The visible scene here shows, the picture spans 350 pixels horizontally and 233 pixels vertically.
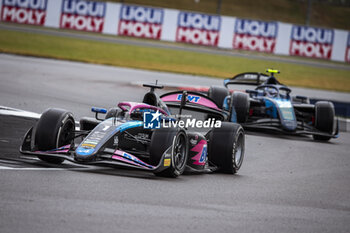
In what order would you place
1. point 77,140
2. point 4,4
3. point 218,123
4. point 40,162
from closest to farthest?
point 40,162, point 218,123, point 77,140, point 4,4

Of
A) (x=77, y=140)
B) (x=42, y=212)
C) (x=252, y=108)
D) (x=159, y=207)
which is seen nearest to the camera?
(x=42, y=212)

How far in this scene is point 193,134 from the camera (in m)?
8.93

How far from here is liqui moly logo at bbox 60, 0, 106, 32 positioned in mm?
37031

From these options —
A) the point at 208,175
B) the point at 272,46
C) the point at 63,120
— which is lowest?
the point at 208,175

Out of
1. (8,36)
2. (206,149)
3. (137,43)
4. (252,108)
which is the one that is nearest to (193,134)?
(206,149)

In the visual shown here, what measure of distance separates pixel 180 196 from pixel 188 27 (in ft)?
105

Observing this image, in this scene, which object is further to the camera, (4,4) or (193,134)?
(4,4)

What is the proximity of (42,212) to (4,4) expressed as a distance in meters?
33.7

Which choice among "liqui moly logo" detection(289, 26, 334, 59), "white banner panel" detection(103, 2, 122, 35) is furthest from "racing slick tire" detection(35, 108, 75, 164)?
"liqui moly logo" detection(289, 26, 334, 59)

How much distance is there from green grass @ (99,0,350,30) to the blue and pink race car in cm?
5601

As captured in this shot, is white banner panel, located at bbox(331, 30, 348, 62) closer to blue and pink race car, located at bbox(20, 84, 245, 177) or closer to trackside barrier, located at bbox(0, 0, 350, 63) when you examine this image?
trackside barrier, located at bbox(0, 0, 350, 63)

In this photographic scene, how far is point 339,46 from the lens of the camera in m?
38.7

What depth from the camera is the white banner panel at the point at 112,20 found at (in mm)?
37562

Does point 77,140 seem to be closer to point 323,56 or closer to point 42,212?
point 42,212
